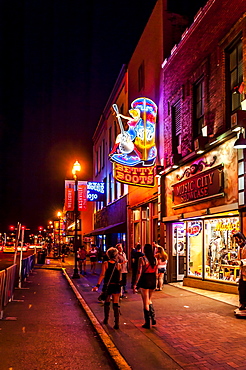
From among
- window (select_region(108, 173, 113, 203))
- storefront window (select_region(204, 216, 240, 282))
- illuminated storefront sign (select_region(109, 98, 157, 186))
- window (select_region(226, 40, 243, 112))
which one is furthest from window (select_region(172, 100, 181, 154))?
window (select_region(108, 173, 113, 203))

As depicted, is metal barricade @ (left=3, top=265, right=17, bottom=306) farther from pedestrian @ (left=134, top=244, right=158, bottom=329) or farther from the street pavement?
pedestrian @ (left=134, top=244, right=158, bottom=329)

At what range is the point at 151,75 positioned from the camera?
20953 millimetres

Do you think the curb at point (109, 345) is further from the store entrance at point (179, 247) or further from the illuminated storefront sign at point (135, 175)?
the illuminated storefront sign at point (135, 175)

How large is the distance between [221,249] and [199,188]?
7.46 ft

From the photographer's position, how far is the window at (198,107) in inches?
591

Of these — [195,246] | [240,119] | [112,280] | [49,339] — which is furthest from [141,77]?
[49,339]

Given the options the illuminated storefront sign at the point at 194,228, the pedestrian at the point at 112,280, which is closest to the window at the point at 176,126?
the illuminated storefront sign at the point at 194,228

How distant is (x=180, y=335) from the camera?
25.9 ft

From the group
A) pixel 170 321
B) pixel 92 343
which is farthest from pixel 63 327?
pixel 170 321

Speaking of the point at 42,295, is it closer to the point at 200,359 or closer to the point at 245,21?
the point at 200,359

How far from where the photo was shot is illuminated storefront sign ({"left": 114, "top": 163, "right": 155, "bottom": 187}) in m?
18.5

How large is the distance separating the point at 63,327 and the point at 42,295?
6017mm

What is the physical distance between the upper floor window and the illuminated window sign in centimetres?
2219

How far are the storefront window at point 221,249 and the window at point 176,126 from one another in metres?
3.96
